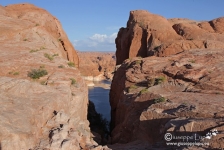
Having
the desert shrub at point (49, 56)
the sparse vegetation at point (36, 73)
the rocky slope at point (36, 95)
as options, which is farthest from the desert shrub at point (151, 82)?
the sparse vegetation at point (36, 73)

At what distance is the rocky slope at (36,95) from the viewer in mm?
8555

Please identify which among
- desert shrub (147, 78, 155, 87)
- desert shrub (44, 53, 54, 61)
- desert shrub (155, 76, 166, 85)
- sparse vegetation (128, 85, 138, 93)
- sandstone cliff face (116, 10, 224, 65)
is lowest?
sparse vegetation (128, 85, 138, 93)

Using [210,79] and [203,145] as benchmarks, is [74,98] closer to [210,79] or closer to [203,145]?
[203,145]

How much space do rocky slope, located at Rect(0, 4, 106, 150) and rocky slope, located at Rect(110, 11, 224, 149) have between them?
10.2 feet

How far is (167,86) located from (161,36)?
1246 cm

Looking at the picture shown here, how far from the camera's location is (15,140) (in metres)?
7.70

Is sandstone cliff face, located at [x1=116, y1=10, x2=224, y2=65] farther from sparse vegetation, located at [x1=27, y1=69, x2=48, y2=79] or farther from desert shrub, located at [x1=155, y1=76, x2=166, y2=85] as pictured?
sparse vegetation, located at [x1=27, y1=69, x2=48, y2=79]

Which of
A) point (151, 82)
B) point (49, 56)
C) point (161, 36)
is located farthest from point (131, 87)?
point (161, 36)

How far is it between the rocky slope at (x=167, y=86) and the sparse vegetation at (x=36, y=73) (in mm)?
5938

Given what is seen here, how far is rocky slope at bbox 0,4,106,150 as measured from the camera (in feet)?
28.1

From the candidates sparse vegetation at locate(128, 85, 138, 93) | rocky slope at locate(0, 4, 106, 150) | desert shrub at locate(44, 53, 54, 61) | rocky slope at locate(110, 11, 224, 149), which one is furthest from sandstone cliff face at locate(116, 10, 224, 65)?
desert shrub at locate(44, 53, 54, 61)

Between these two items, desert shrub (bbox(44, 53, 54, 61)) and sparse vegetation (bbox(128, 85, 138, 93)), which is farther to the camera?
sparse vegetation (bbox(128, 85, 138, 93))

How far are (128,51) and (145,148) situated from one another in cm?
2276

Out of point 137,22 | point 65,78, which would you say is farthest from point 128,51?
point 65,78
